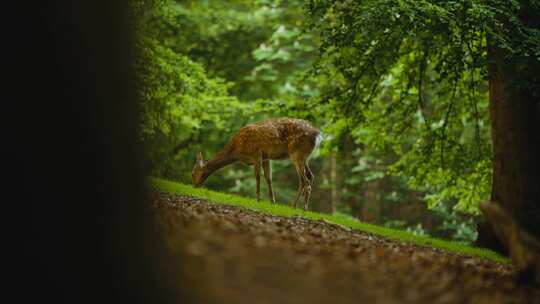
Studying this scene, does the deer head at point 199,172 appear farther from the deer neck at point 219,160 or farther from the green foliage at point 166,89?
the green foliage at point 166,89

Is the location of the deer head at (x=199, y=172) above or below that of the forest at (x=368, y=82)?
below

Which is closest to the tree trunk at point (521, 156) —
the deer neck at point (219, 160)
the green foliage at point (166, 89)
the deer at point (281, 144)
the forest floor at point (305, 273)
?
the deer at point (281, 144)

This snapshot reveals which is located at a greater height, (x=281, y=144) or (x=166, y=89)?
(x=166, y=89)

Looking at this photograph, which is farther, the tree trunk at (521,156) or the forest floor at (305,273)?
the tree trunk at (521,156)

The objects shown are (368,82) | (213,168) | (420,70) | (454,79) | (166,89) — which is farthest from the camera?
(213,168)

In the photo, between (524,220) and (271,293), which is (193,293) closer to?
(271,293)

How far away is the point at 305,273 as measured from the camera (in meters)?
4.05

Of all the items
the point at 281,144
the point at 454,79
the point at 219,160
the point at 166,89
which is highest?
the point at 454,79

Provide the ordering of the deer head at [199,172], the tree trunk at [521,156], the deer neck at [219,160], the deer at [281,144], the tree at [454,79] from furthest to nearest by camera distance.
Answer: the deer head at [199,172]
the deer neck at [219,160]
the deer at [281,144]
the tree trunk at [521,156]
the tree at [454,79]

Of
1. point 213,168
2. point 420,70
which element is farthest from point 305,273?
point 213,168

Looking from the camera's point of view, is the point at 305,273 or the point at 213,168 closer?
the point at 305,273

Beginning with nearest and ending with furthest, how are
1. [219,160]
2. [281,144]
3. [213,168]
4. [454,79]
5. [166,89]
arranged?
1. [454,79]
2. [166,89]
3. [281,144]
4. [219,160]
5. [213,168]

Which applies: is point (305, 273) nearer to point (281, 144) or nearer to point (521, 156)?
point (521, 156)

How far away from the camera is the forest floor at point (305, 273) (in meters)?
3.39
